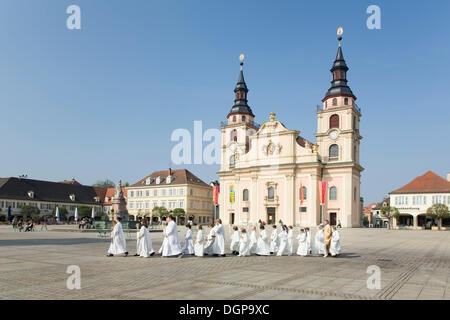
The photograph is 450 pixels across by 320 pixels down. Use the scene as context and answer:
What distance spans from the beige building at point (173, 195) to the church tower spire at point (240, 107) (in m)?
16.1

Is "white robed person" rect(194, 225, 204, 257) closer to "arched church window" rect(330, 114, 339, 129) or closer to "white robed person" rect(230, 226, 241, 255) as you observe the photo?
"white robed person" rect(230, 226, 241, 255)

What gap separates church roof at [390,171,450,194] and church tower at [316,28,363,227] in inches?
563

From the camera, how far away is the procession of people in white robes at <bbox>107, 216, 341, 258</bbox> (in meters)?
15.5

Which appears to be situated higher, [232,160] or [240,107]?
[240,107]

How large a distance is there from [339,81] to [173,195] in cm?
3686

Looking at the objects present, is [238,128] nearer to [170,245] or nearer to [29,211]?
[29,211]

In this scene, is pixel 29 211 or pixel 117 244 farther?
pixel 29 211

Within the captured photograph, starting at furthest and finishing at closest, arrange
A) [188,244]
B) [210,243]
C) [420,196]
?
[420,196]
[188,244]
[210,243]

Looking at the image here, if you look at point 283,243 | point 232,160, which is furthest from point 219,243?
point 232,160

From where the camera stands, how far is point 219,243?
16.5 metres

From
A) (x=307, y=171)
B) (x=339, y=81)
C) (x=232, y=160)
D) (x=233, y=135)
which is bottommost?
(x=307, y=171)

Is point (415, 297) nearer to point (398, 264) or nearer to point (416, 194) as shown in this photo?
point (398, 264)

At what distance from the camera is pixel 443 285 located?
31.1 feet

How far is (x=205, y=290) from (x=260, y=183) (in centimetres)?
5255
